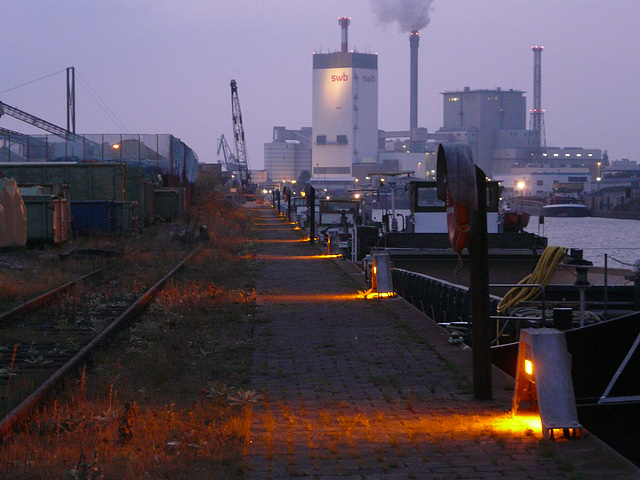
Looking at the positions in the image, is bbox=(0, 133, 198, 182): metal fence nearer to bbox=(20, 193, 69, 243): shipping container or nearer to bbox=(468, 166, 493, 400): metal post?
bbox=(20, 193, 69, 243): shipping container

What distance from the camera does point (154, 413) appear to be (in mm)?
7820

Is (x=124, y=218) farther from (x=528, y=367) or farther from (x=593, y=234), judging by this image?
(x=593, y=234)

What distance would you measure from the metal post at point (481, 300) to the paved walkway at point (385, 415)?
23 cm

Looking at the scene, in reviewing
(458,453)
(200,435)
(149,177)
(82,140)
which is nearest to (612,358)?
(458,453)

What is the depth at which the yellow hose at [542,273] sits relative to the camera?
471 inches

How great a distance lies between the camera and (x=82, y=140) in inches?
2205

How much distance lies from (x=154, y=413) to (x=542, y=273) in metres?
6.37

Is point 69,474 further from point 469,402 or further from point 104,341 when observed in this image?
point 104,341

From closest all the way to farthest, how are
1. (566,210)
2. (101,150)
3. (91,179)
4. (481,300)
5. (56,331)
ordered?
(481,300) → (56,331) → (91,179) → (101,150) → (566,210)

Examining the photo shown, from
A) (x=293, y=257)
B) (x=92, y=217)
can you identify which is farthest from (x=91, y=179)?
(x=293, y=257)

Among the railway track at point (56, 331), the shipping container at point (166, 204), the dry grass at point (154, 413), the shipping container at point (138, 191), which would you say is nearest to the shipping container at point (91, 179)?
the shipping container at point (138, 191)

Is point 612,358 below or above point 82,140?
below

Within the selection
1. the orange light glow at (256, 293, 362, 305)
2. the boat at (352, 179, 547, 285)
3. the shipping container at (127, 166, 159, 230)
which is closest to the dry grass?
the orange light glow at (256, 293, 362, 305)

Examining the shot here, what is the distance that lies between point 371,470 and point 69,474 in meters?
2.10
